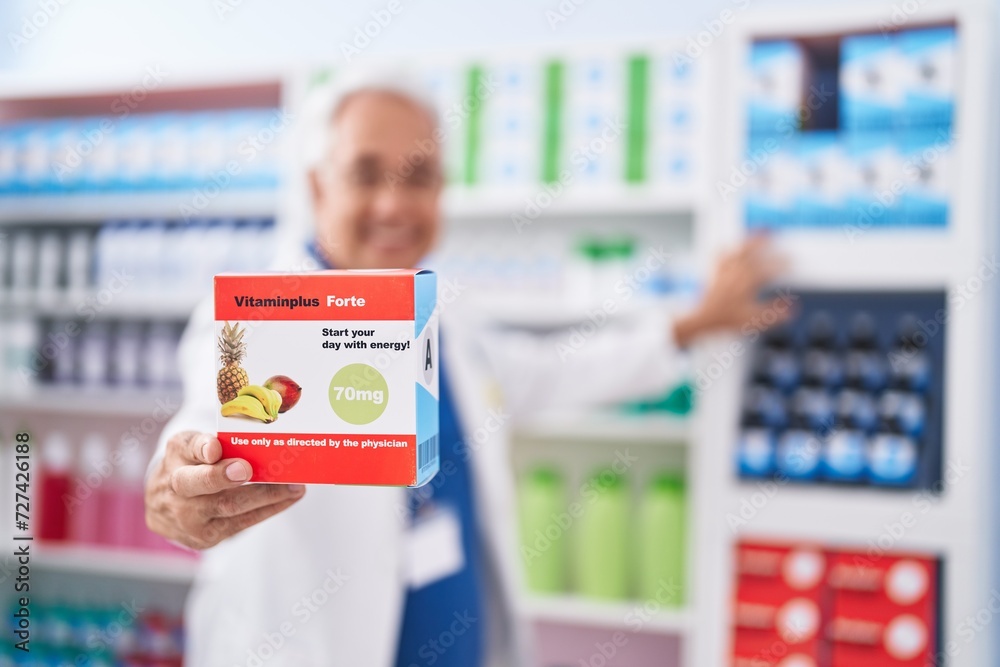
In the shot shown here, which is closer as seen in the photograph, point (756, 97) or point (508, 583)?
point (508, 583)

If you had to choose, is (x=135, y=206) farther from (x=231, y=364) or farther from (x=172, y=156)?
(x=231, y=364)

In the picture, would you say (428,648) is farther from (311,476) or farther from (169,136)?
(169,136)

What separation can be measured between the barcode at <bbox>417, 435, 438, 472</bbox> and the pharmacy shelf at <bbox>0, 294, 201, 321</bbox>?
2.33m

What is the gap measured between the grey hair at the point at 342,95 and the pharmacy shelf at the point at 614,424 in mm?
1425

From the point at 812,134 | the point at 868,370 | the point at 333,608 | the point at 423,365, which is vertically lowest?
the point at 333,608

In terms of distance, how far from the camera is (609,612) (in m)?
2.50

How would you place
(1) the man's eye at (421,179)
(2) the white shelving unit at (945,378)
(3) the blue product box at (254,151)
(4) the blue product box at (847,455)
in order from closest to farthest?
(1) the man's eye at (421,179), (2) the white shelving unit at (945,378), (4) the blue product box at (847,455), (3) the blue product box at (254,151)

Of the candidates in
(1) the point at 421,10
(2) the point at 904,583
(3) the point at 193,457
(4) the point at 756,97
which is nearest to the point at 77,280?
(1) the point at 421,10

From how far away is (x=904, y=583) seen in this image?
213 centimetres

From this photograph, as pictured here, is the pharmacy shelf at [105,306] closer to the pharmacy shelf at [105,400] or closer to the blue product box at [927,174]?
the pharmacy shelf at [105,400]

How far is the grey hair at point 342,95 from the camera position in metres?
1.32

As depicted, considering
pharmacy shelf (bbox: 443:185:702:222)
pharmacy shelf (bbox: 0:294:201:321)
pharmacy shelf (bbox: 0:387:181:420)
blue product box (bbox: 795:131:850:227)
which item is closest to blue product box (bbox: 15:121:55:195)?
pharmacy shelf (bbox: 0:294:201:321)

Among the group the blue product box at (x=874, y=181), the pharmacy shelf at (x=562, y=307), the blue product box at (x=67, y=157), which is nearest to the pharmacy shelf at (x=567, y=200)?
the pharmacy shelf at (x=562, y=307)

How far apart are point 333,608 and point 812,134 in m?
1.77
